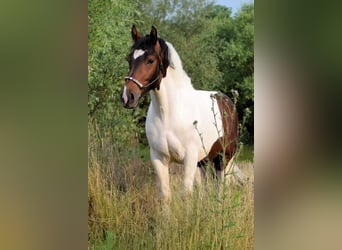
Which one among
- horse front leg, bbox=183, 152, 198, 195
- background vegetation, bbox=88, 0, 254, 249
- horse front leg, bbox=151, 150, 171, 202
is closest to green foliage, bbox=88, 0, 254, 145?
background vegetation, bbox=88, 0, 254, 249

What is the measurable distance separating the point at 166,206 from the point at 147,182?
17cm

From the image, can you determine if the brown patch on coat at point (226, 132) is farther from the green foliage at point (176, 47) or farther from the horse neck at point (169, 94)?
the horse neck at point (169, 94)

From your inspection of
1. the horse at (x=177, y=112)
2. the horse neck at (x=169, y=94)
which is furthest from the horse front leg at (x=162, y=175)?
the horse neck at (x=169, y=94)

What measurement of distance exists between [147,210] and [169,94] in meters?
0.67

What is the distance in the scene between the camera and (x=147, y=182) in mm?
2881

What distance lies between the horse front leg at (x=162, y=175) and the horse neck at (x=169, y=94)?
0.79ft

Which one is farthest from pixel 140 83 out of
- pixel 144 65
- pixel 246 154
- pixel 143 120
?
pixel 246 154

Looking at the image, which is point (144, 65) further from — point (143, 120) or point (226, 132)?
point (226, 132)

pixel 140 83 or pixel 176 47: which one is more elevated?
pixel 176 47

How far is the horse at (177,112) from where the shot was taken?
110 inches

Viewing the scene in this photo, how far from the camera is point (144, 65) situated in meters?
2.79

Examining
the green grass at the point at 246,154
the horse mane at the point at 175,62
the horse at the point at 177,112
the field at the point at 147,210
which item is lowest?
the field at the point at 147,210
